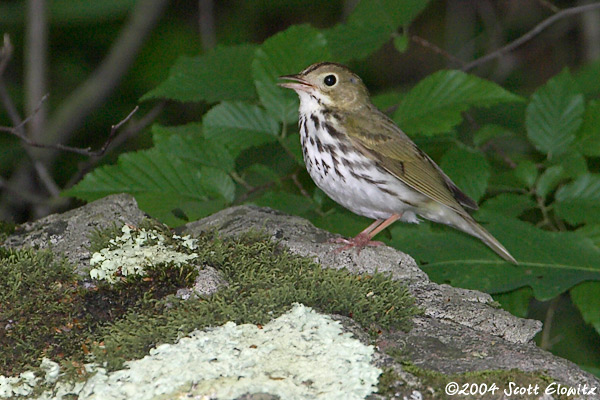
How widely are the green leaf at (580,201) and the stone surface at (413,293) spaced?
1173 mm

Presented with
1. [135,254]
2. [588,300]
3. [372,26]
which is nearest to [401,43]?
[372,26]

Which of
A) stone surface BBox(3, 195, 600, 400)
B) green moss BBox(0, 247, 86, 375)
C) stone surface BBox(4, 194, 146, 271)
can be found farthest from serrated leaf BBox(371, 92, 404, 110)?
green moss BBox(0, 247, 86, 375)

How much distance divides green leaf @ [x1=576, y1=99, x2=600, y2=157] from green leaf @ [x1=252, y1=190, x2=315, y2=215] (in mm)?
1525

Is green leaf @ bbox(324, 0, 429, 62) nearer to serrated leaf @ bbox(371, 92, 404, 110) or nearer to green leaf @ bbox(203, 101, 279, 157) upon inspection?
serrated leaf @ bbox(371, 92, 404, 110)

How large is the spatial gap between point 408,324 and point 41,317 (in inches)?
46.2

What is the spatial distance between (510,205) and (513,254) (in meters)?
0.48

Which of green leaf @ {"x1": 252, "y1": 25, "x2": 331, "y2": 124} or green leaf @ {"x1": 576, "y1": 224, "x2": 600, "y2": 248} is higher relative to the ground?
green leaf @ {"x1": 252, "y1": 25, "x2": 331, "y2": 124}

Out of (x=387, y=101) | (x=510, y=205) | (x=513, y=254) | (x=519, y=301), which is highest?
(x=387, y=101)

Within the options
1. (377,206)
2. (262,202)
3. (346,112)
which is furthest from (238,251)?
(346,112)

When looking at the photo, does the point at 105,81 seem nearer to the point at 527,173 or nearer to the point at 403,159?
the point at 403,159

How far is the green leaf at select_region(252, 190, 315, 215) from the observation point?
3.91 meters

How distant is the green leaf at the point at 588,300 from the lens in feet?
11.4

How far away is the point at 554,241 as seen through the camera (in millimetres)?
3691

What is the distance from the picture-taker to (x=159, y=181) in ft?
13.0
